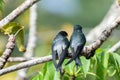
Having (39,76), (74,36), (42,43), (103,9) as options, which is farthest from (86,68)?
(103,9)

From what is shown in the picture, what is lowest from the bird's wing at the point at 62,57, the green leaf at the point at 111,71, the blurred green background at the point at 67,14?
the bird's wing at the point at 62,57

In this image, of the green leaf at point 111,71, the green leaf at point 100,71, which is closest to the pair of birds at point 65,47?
the green leaf at point 100,71

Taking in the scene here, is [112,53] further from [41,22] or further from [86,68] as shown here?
[41,22]

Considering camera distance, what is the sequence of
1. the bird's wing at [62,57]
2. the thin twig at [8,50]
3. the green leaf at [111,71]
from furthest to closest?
the green leaf at [111,71], the thin twig at [8,50], the bird's wing at [62,57]

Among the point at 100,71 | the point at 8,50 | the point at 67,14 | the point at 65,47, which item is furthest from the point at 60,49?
the point at 67,14

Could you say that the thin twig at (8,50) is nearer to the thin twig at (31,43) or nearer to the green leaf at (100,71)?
the green leaf at (100,71)

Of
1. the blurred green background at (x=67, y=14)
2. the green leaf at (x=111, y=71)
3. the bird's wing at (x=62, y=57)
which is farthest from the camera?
the blurred green background at (x=67, y=14)

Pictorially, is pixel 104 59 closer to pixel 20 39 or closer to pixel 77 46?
pixel 20 39

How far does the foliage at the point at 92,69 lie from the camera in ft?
8.77

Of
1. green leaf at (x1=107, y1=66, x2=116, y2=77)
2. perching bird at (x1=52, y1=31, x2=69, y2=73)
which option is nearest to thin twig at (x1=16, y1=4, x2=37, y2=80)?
green leaf at (x1=107, y1=66, x2=116, y2=77)

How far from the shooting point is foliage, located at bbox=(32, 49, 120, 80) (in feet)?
8.77

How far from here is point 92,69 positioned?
2852mm

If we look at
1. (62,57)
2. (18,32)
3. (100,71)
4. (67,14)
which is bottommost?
(62,57)

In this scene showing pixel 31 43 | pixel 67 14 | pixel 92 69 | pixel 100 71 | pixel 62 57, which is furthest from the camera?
pixel 67 14
